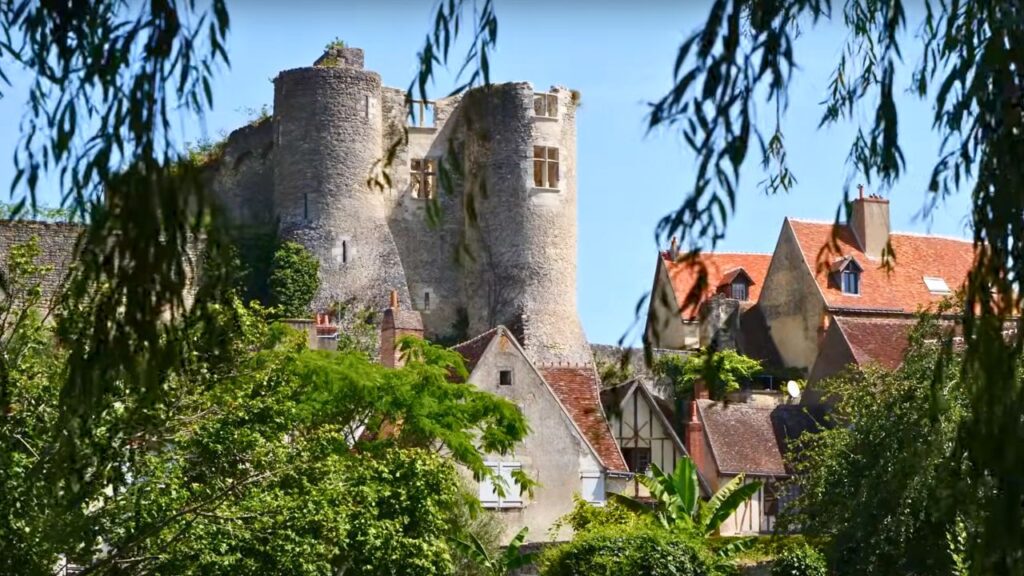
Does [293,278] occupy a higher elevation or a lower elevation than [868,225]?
lower

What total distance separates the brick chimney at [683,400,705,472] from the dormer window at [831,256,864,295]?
10948 mm

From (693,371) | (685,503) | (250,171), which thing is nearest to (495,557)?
(685,503)

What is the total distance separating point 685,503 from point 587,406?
6682mm

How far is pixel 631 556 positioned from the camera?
30.8 m

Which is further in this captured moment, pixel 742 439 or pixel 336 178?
pixel 336 178

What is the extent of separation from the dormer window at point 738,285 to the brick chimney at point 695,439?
1182 cm

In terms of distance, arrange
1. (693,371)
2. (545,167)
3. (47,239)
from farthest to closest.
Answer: (545,167) → (693,371) → (47,239)

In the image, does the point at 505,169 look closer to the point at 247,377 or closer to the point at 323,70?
the point at 323,70

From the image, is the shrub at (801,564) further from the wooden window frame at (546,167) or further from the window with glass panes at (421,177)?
the window with glass panes at (421,177)

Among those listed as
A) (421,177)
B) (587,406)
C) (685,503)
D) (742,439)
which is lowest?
(685,503)

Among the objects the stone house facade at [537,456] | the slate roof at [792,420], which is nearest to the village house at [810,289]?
the slate roof at [792,420]

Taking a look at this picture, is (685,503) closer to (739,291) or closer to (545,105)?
(739,291)

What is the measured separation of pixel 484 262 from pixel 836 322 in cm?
1155

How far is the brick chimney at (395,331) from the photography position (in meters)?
43.3
